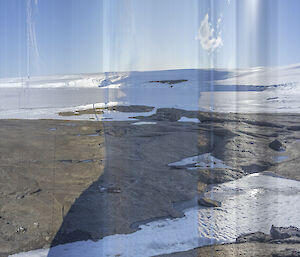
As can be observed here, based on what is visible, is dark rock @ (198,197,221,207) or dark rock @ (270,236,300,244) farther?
dark rock @ (198,197,221,207)

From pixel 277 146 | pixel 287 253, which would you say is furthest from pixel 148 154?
pixel 287 253

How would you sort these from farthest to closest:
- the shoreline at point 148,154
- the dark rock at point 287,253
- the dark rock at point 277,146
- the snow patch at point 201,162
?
the dark rock at point 277,146, the snow patch at point 201,162, the shoreline at point 148,154, the dark rock at point 287,253

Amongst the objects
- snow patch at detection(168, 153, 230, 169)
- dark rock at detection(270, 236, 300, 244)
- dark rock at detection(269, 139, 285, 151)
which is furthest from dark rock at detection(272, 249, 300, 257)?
dark rock at detection(269, 139, 285, 151)

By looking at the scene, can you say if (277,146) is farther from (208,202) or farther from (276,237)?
(276,237)

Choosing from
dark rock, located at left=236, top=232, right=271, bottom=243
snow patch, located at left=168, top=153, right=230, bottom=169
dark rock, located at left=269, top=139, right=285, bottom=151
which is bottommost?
dark rock, located at left=236, top=232, right=271, bottom=243

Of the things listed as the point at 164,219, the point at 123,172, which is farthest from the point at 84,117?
the point at 164,219

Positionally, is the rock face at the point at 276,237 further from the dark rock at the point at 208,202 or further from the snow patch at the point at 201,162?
the snow patch at the point at 201,162

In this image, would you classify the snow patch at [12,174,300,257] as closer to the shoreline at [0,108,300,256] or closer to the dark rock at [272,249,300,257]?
the shoreline at [0,108,300,256]

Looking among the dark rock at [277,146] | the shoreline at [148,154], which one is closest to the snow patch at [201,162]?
the shoreline at [148,154]

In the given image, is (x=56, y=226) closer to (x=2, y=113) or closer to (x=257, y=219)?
(x=257, y=219)
